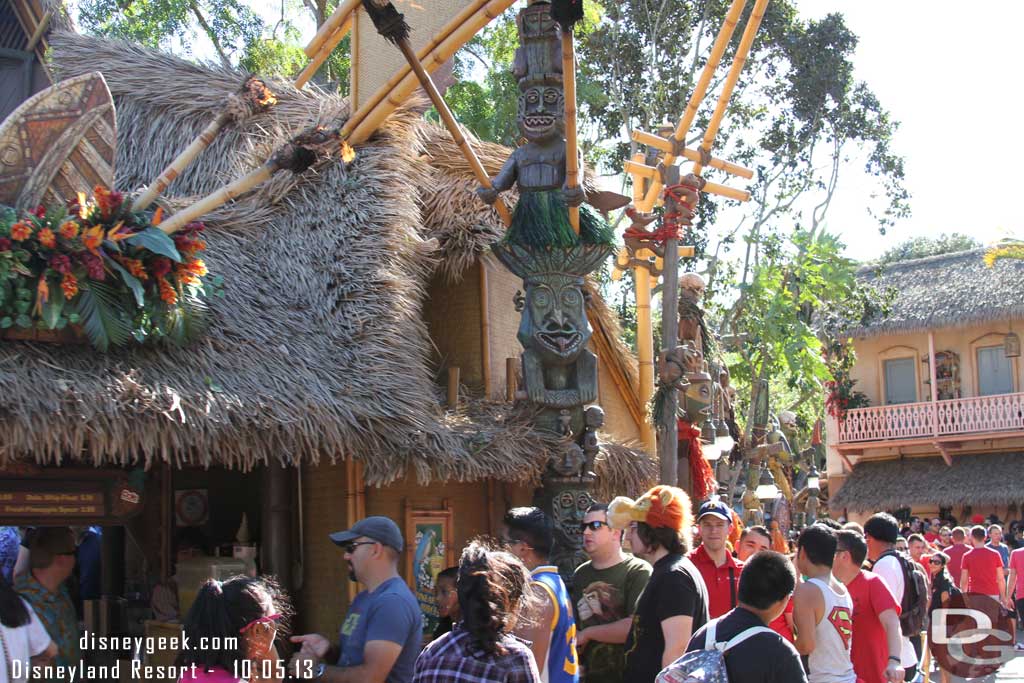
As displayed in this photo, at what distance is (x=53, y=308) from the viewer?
748cm

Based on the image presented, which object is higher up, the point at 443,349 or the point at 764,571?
the point at 443,349

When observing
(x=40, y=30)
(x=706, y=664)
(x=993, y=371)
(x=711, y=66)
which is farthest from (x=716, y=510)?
(x=993, y=371)

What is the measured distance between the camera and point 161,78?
12062mm

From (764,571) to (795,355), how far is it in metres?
17.4

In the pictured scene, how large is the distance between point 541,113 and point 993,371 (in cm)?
2138

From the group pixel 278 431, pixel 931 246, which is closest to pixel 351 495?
pixel 278 431

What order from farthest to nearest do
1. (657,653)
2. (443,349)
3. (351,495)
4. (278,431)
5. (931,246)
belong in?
(931,246)
(443,349)
(351,495)
(278,431)
(657,653)

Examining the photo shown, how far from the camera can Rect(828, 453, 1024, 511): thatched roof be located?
25219mm

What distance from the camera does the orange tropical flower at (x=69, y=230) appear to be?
773 cm

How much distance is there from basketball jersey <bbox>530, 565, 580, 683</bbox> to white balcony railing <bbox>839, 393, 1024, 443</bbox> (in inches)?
910

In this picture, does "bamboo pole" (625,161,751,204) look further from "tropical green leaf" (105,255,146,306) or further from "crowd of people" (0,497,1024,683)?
"tropical green leaf" (105,255,146,306)

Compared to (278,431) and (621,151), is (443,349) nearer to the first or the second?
(278,431)

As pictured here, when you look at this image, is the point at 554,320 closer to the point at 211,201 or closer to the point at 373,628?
the point at 211,201

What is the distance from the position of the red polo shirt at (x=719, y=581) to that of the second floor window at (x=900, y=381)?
24.2m
